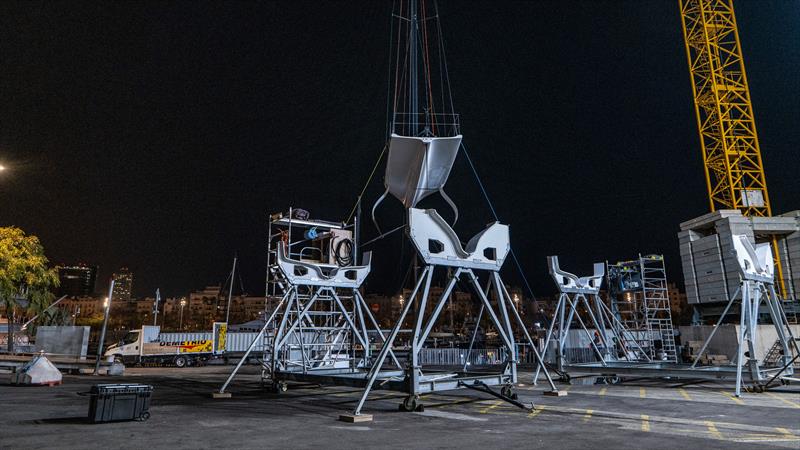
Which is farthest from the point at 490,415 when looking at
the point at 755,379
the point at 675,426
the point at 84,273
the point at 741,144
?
the point at 84,273

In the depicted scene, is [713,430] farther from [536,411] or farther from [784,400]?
[784,400]

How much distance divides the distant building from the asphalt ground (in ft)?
245

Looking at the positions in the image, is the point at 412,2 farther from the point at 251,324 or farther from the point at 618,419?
the point at 251,324

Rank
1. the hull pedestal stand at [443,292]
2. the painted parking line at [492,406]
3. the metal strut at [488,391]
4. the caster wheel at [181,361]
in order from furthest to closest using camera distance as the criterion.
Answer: the caster wheel at [181,361] < the painted parking line at [492,406] < the metal strut at [488,391] < the hull pedestal stand at [443,292]

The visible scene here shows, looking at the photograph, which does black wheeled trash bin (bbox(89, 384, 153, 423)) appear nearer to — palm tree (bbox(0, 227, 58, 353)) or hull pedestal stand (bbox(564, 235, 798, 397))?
hull pedestal stand (bbox(564, 235, 798, 397))

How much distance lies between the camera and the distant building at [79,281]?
7949cm

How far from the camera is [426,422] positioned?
1069 centimetres

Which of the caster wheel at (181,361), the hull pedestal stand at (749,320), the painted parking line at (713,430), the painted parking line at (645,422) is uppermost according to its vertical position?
the hull pedestal stand at (749,320)

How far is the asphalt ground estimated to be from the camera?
848 centimetres

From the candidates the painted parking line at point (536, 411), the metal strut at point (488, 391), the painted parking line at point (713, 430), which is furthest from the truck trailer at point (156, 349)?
the painted parking line at point (713, 430)

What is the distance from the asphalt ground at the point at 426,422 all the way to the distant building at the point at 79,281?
245 ft

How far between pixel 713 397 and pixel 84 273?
4106 inches

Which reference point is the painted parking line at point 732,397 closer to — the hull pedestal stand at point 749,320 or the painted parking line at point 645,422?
the hull pedestal stand at point 749,320

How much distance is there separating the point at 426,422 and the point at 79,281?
96.4 metres
